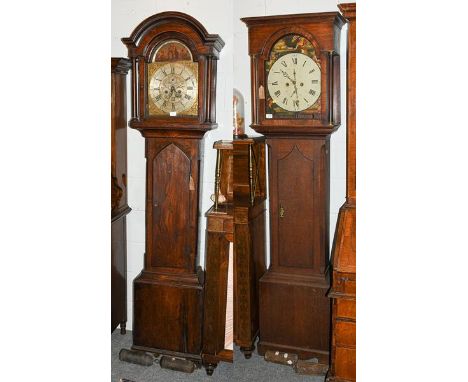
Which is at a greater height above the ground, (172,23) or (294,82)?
(172,23)

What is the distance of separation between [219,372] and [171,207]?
374 millimetres

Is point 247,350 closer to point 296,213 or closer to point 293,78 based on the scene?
point 296,213

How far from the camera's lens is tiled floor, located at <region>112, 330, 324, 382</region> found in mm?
1097

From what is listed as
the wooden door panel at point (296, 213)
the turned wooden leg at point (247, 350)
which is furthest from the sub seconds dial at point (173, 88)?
the turned wooden leg at point (247, 350)

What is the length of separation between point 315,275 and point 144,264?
387mm

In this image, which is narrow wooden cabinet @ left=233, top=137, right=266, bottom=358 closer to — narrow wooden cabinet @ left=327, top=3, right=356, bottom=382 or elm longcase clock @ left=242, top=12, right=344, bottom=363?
elm longcase clock @ left=242, top=12, right=344, bottom=363

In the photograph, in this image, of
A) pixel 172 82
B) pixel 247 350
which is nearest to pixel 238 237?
pixel 247 350

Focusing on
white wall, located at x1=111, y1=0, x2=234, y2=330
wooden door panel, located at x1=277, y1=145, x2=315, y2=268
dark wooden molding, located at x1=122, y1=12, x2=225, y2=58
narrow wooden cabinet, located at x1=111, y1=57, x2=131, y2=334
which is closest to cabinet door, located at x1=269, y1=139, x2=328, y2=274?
wooden door panel, located at x1=277, y1=145, x2=315, y2=268

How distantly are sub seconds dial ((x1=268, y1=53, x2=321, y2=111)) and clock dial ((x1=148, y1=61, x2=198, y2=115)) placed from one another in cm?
17

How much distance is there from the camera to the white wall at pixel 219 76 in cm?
108

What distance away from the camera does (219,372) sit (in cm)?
114
